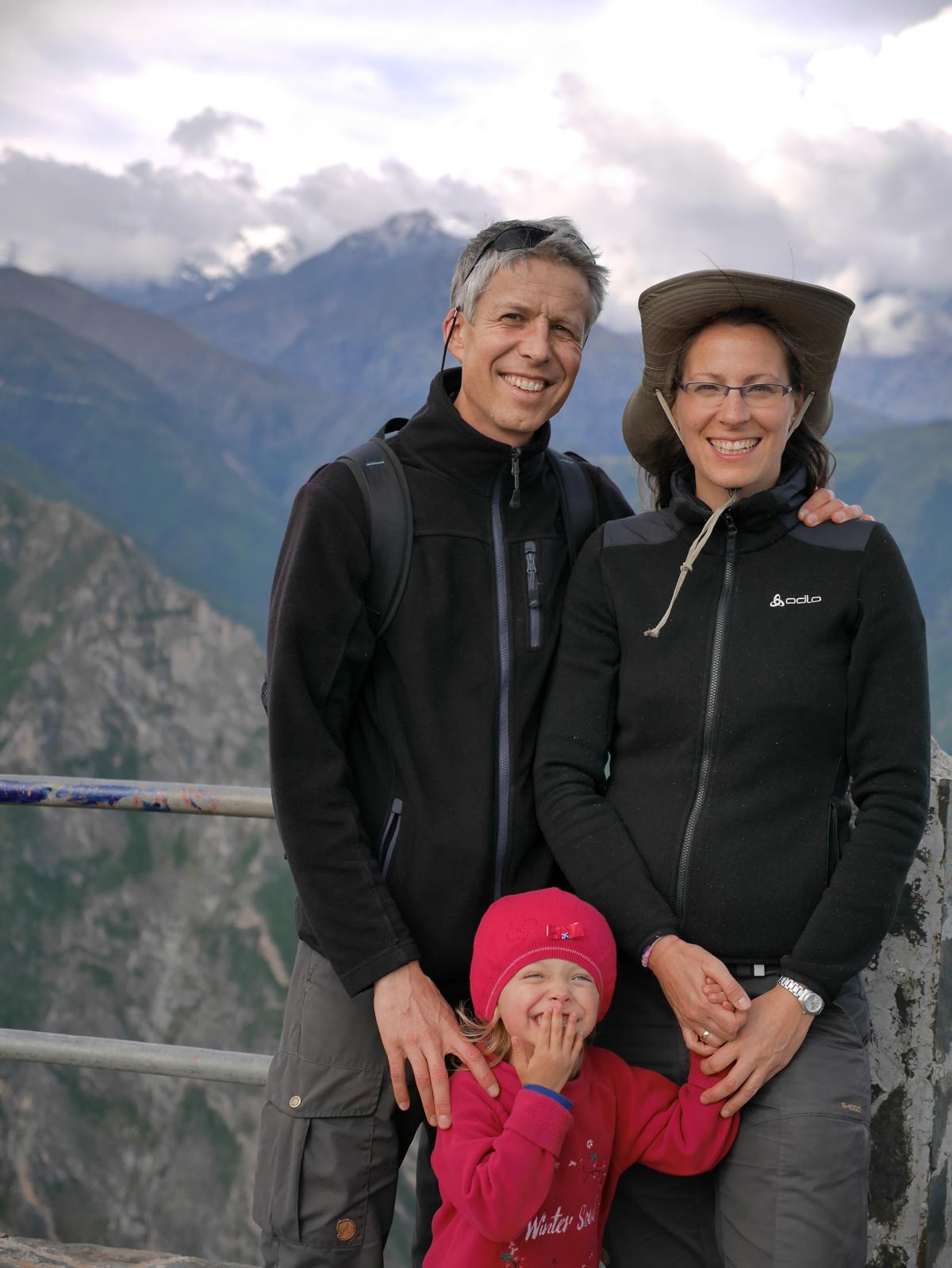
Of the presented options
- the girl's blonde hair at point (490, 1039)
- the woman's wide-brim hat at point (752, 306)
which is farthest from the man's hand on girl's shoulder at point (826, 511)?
the girl's blonde hair at point (490, 1039)

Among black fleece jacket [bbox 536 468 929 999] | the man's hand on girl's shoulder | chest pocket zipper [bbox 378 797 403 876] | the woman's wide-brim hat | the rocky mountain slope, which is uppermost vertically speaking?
the woman's wide-brim hat

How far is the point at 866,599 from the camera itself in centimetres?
207

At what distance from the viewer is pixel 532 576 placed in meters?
2.30

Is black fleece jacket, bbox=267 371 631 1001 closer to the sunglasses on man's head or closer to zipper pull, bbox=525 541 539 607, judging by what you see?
zipper pull, bbox=525 541 539 607

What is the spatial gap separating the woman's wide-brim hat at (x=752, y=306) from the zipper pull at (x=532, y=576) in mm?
435

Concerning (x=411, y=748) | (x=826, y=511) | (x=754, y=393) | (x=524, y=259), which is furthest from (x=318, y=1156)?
(x=524, y=259)

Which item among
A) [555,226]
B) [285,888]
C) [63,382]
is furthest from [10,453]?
[555,226]

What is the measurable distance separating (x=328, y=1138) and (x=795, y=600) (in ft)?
4.44

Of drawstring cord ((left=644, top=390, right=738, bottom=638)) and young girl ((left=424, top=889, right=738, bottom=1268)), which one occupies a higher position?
drawstring cord ((left=644, top=390, right=738, bottom=638))

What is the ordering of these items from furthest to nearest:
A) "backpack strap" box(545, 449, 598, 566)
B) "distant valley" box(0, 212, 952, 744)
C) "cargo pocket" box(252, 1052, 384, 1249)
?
"distant valley" box(0, 212, 952, 744) → "backpack strap" box(545, 449, 598, 566) → "cargo pocket" box(252, 1052, 384, 1249)

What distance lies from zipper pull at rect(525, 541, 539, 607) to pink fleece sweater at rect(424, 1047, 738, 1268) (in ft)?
2.85

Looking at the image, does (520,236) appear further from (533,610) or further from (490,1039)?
(490,1039)

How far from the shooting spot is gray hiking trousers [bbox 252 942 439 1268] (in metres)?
2.15

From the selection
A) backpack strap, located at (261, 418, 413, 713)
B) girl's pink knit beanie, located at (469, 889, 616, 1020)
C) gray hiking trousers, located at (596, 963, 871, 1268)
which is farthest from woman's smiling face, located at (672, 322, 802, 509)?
gray hiking trousers, located at (596, 963, 871, 1268)
